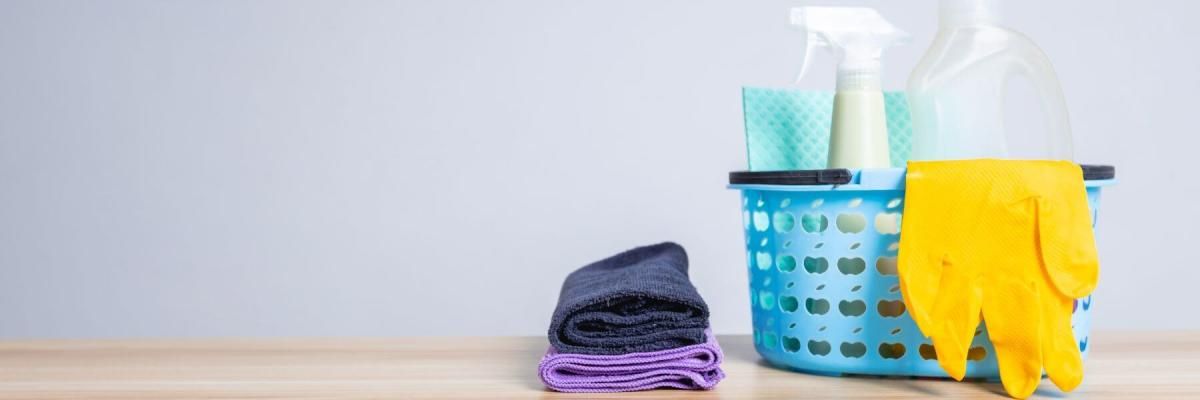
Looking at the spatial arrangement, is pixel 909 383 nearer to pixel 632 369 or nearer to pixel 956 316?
pixel 956 316

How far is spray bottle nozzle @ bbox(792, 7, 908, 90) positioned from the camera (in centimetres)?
108

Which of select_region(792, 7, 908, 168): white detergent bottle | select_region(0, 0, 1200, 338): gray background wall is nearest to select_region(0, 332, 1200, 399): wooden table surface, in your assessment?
select_region(792, 7, 908, 168): white detergent bottle

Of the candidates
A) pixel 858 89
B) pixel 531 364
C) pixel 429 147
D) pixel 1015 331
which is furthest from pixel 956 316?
pixel 429 147

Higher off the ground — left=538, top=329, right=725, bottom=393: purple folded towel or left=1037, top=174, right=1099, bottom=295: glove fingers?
left=1037, top=174, right=1099, bottom=295: glove fingers

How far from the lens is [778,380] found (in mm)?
1049

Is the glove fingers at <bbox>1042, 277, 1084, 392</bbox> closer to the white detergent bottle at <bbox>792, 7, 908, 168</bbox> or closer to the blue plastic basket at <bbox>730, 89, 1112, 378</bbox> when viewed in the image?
the blue plastic basket at <bbox>730, 89, 1112, 378</bbox>

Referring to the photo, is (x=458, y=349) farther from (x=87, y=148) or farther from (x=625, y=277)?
(x=87, y=148)

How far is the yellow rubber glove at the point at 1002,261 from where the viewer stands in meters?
0.95

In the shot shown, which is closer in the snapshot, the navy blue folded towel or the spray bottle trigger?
the navy blue folded towel

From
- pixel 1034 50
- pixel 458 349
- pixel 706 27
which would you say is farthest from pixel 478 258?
pixel 1034 50

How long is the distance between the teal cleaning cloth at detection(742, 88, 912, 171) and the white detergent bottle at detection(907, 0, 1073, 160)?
88 millimetres

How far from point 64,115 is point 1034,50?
1.79 meters

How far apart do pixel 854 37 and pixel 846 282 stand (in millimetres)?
230

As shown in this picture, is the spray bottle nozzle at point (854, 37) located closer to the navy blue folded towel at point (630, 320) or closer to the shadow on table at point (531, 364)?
the navy blue folded towel at point (630, 320)
